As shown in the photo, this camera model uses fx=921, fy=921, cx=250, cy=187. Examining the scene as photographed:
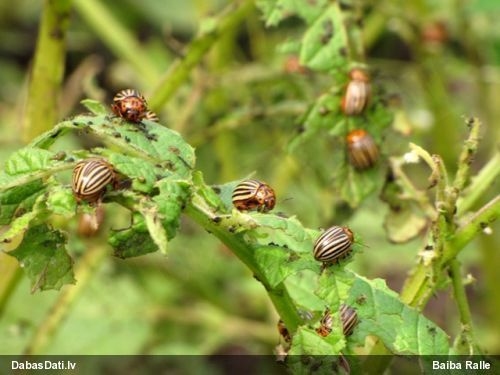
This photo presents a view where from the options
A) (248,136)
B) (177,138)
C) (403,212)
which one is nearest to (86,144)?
(248,136)

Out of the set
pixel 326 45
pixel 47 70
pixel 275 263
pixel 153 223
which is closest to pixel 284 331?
pixel 275 263

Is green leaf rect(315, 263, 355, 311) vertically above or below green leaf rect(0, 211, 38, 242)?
below

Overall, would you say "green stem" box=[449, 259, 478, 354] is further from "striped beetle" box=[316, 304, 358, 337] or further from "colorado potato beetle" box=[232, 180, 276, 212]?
"colorado potato beetle" box=[232, 180, 276, 212]

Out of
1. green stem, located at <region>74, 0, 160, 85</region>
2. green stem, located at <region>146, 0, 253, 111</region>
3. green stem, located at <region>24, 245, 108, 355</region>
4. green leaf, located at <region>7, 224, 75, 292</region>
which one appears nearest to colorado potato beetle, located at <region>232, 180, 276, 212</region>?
green leaf, located at <region>7, 224, 75, 292</region>

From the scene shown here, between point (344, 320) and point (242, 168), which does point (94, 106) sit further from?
point (242, 168)

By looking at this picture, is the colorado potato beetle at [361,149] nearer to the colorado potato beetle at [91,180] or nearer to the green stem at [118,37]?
the colorado potato beetle at [91,180]

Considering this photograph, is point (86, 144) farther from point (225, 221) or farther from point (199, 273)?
point (225, 221)
